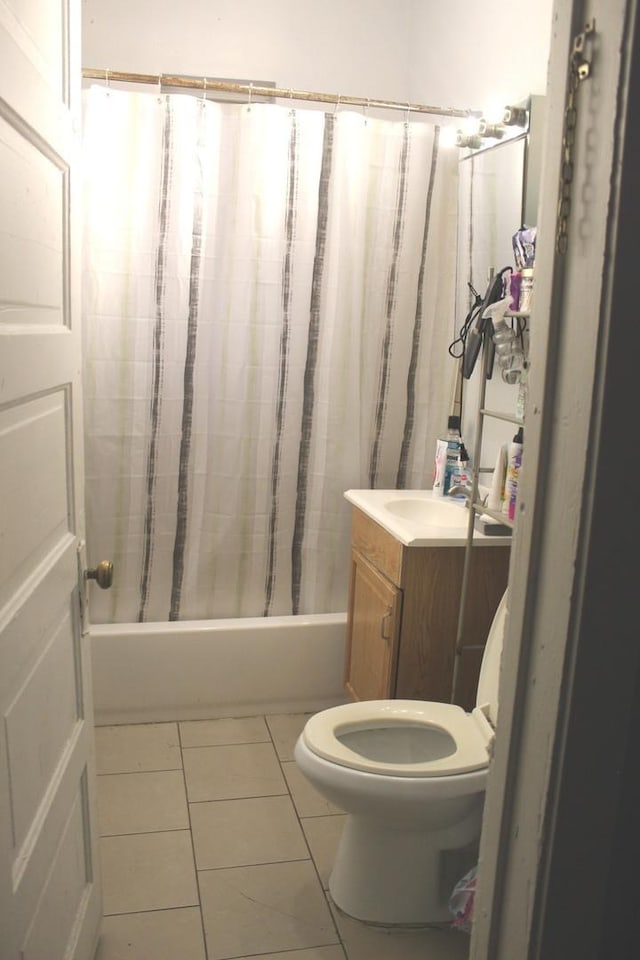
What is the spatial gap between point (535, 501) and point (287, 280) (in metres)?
1.99

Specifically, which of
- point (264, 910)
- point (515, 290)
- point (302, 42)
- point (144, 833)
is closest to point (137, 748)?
point (144, 833)

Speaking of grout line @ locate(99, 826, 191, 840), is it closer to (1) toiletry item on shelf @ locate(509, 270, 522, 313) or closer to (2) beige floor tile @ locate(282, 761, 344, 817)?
(2) beige floor tile @ locate(282, 761, 344, 817)

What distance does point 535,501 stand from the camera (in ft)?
2.83

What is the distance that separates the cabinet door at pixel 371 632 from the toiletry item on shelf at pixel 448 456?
1.15 feet

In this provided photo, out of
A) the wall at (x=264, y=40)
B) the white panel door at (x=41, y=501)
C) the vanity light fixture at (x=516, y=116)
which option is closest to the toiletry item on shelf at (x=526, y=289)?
the vanity light fixture at (x=516, y=116)

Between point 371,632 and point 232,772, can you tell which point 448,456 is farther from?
point 232,772

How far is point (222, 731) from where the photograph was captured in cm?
274

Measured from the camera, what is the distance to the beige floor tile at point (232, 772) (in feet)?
7.84

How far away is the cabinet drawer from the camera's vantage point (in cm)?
230

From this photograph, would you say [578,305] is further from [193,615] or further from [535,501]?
[193,615]

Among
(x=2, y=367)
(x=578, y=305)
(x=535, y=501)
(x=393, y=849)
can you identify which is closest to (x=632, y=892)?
(x=535, y=501)

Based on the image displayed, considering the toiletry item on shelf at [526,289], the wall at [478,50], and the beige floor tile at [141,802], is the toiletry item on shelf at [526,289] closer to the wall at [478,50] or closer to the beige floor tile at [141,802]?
the wall at [478,50]

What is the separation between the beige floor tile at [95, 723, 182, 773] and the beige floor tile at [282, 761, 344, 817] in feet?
1.14

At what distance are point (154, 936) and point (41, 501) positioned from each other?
1.12m
